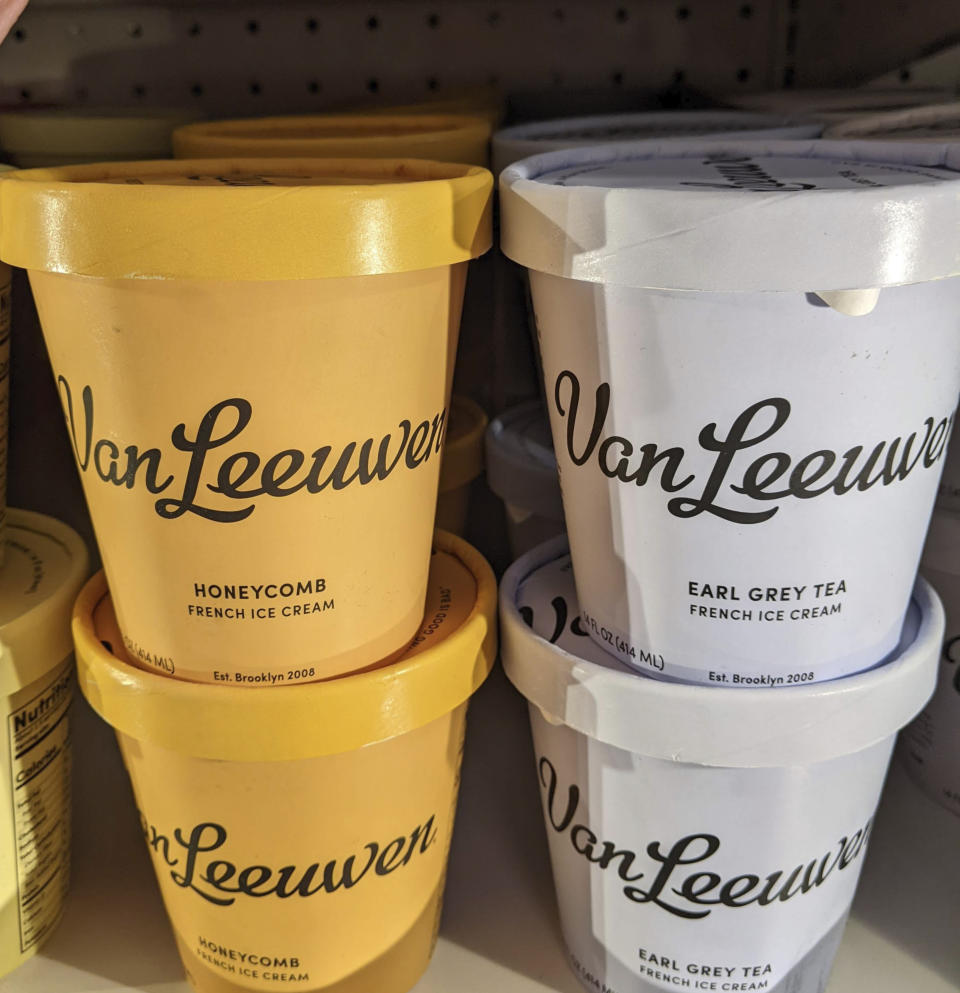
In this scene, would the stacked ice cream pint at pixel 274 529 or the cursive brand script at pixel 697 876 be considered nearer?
the stacked ice cream pint at pixel 274 529

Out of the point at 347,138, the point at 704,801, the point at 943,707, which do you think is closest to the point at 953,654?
the point at 943,707

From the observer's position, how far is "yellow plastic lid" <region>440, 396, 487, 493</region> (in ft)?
3.27

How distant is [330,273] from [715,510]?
261mm

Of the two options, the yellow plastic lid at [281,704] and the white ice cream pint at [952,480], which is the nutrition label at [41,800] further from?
the white ice cream pint at [952,480]

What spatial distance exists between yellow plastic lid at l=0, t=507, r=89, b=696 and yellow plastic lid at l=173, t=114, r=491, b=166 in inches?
13.8

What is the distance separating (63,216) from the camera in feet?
1.82

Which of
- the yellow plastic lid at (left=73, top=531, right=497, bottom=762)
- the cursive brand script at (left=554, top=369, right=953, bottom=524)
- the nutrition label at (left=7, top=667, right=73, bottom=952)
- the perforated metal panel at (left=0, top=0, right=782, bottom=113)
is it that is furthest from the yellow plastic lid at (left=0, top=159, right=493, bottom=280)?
the perforated metal panel at (left=0, top=0, right=782, bottom=113)

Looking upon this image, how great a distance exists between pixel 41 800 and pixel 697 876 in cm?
50

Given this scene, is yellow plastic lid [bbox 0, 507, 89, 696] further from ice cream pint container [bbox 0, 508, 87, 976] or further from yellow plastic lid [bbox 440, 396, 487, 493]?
yellow plastic lid [bbox 440, 396, 487, 493]

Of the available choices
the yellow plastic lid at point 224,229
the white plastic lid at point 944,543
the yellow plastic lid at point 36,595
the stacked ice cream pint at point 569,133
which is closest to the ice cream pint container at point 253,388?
the yellow plastic lid at point 224,229

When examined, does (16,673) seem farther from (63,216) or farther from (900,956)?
(900,956)

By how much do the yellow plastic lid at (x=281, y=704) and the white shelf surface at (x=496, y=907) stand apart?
233 mm

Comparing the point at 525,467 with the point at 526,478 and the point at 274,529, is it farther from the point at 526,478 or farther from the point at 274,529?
the point at 274,529

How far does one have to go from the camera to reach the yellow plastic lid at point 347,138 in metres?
0.82
